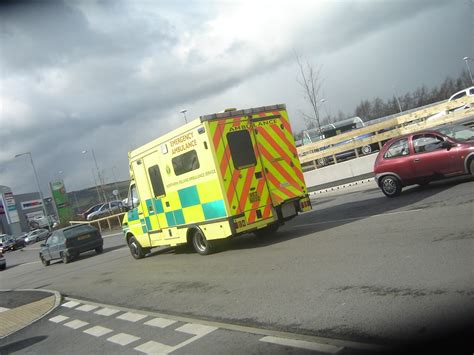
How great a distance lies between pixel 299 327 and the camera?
505 cm

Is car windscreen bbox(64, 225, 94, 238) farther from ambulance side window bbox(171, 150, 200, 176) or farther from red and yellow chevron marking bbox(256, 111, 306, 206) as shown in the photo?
red and yellow chevron marking bbox(256, 111, 306, 206)

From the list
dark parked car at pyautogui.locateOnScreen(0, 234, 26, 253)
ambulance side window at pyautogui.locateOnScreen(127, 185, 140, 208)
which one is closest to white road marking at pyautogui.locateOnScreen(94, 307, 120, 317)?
ambulance side window at pyautogui.locateOnScreen(127, 185, 140, 208)

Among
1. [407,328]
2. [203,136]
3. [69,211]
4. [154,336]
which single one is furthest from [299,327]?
[69,211]

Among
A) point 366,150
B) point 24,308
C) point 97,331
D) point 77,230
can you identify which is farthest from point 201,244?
point 366,150

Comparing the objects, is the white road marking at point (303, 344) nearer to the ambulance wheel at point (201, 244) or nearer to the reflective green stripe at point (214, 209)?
the reflective green stripe at point (214, 209)

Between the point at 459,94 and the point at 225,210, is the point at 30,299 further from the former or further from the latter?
the point at 459,94

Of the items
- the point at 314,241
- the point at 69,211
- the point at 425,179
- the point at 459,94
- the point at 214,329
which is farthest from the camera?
the point at 69,211

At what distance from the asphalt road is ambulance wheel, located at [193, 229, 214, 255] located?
205 millimetres

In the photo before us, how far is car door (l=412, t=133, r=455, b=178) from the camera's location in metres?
11.8

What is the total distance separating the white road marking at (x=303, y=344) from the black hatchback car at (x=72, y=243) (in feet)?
53.6

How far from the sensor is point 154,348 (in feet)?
17.8

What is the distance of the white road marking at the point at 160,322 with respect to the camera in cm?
637

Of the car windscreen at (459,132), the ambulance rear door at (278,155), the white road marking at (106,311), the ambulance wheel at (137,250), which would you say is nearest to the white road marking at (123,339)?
the white road marking at (106,311)

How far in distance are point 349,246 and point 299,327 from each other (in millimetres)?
3601
